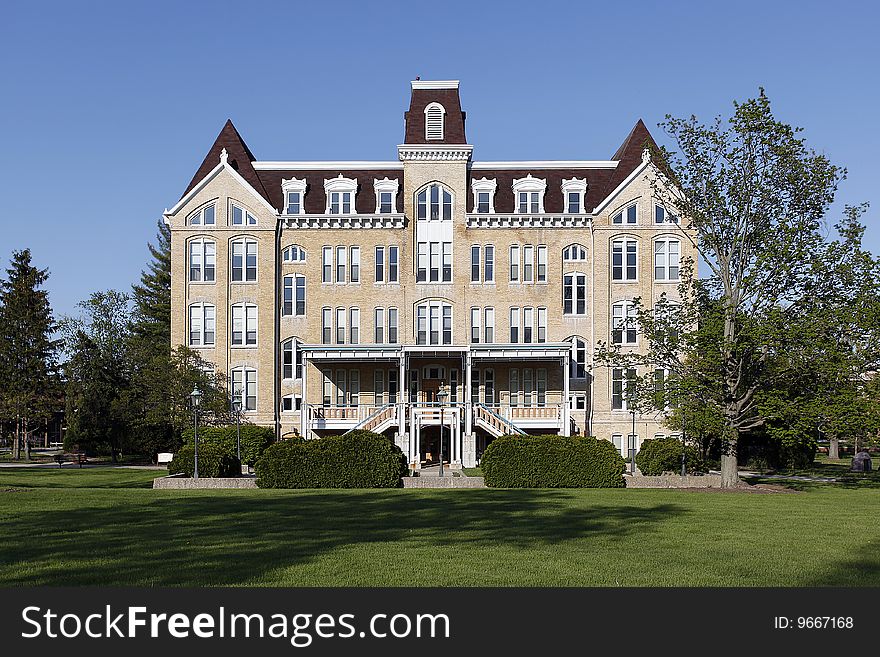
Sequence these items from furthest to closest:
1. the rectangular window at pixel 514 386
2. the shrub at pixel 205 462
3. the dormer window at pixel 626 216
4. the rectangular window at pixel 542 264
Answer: the rectangular window at pixel 542 264 → the dormer window at pixel 626 216 → the rectangular window at pixel 514 386 → the shrub at pixel 205 462

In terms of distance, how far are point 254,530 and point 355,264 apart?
33.6 m

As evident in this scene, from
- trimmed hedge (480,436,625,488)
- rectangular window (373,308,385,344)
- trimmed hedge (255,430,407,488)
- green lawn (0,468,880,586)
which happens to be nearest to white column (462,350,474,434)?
rectangular window (373,308,385,344)

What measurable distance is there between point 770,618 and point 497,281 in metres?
41.2

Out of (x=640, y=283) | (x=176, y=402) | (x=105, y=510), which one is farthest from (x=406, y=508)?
(x=640, y=283)

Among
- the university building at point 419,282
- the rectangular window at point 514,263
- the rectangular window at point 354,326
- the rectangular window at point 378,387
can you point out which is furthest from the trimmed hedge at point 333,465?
the rectangular window at point 514,263

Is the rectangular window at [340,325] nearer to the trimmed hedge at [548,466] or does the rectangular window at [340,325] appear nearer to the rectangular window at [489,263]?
the rectangular window at [489,263]

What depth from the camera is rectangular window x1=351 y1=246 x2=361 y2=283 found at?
50.9 meters

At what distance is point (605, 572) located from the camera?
13.2 meters

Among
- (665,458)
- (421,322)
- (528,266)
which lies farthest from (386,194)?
(665,458)

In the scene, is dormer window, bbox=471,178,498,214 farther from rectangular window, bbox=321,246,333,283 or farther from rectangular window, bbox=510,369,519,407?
rectangular window, bbox=510,369,519,407

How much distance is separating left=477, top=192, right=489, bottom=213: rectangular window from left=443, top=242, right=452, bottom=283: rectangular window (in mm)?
2587

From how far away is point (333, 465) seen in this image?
102 feet

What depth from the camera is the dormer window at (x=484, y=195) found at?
5122 cm

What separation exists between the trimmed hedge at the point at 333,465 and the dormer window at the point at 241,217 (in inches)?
875
